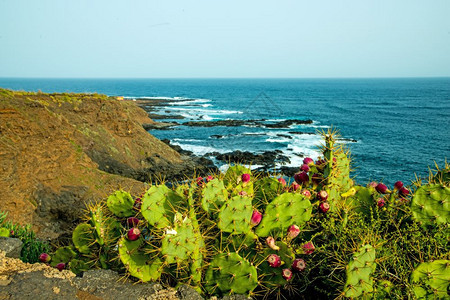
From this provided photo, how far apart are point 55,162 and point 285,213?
1481 cm

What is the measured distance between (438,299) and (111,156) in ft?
70.2

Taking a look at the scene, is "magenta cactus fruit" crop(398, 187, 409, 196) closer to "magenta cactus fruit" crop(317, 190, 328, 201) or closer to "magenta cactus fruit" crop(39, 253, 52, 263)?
"magenta cactus fruit" crop(317, 190, 328, 201)

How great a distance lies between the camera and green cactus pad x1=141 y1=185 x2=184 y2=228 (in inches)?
172

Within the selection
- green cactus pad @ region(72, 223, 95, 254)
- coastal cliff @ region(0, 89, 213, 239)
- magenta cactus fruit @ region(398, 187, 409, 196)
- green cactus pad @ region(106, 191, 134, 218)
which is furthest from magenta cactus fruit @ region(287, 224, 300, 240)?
coastal cliff @ region(0, 89, 213, 239)

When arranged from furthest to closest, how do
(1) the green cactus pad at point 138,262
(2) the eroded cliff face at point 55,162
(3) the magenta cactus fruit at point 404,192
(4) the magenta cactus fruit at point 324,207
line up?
(2) the eroded cliff face at point 55,162 < (3) the magenta cactus fruit at point 404,192 < (4) the magenta cactus fruit at point 324,207 < (1) the green cactus pad at point 138,262

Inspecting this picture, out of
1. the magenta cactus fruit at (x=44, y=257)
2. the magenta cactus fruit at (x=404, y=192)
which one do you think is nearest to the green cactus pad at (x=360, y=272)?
the magenta cactus fruit at (x=404, y=192)

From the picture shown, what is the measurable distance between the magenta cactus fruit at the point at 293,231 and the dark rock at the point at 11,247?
3.69 m

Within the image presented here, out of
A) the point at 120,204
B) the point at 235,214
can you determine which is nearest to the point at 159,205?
the point at 120,204

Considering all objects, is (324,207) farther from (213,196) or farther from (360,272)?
(213,196)

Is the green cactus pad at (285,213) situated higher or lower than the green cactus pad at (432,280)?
higher

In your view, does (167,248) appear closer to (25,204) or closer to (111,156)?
(25,204)

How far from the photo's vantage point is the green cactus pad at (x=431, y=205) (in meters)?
4.14

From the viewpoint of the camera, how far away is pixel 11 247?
15.8 feet

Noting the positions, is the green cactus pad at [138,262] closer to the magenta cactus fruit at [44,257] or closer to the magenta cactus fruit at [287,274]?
the magenta cactus fruit at [287,274]
